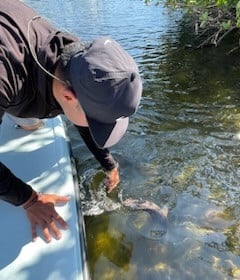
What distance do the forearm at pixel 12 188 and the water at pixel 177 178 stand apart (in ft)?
2.65

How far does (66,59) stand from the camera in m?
2.01

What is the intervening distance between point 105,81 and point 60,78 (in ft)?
1.07

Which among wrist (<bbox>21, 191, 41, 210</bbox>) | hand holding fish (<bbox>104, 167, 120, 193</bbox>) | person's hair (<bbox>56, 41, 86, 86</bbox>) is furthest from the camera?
hand holding fish (<bbox>104, 167, 120, 193</bbox>)

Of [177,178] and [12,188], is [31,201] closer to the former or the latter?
[12,188]

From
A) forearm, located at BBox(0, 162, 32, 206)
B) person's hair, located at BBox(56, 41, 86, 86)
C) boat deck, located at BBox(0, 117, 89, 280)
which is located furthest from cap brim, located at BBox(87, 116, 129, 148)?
boat deck, located at BBox(0, 117, 89, 280)

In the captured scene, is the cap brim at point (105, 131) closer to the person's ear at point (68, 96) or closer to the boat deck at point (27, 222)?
the person's ear at point (68, 96)

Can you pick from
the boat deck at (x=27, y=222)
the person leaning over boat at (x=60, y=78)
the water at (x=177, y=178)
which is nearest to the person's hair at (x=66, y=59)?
the person leaning over boat at (x=60, y=78)

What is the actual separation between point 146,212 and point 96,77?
6.03 feet

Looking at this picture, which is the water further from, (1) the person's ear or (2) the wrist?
(1) the person's ear

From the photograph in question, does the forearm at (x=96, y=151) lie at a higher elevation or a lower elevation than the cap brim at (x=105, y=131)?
lower

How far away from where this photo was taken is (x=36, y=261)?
2.37 metres

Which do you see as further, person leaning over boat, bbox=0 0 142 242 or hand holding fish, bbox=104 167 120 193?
hand holding fish, bbox=104 167 120 193

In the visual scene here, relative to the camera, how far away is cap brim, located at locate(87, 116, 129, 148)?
2021 mm

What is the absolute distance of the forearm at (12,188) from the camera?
2.27 metres
